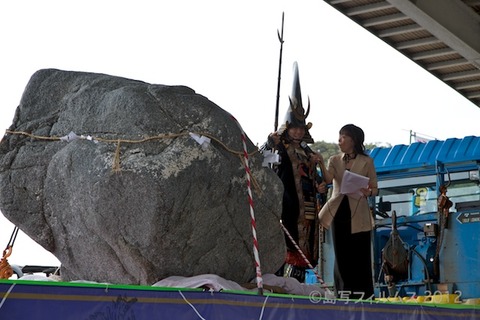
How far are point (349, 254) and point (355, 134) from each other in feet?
3.02

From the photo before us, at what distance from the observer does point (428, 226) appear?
8797mm

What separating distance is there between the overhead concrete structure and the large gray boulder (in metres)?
3.11

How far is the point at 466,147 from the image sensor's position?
9.27 meters

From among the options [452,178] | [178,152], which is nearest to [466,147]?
[452,178]

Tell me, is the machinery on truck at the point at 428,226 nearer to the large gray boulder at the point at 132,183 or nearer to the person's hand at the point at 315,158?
the person's hand at the point at 315,158

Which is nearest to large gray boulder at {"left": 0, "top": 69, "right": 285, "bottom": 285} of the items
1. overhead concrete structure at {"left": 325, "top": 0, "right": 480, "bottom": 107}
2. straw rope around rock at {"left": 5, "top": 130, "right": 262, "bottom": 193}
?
straw rope around rock at {"left": 5, "top": 130, "right": 262, "bottom": 193}

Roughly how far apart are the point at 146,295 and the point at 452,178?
5.80 metres

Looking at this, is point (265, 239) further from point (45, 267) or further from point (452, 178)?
point (452, 178)

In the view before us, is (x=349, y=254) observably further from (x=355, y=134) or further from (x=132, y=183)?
(x=132, y=183)

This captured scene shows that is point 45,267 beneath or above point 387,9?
beneath

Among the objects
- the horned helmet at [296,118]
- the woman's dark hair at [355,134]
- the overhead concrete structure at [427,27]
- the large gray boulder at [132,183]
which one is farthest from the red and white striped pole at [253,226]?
the overhead concrete structure at [427,27]

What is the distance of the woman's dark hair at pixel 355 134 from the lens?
6.71m

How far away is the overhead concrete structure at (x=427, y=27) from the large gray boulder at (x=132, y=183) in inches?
122

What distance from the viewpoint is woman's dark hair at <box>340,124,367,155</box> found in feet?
22.0
